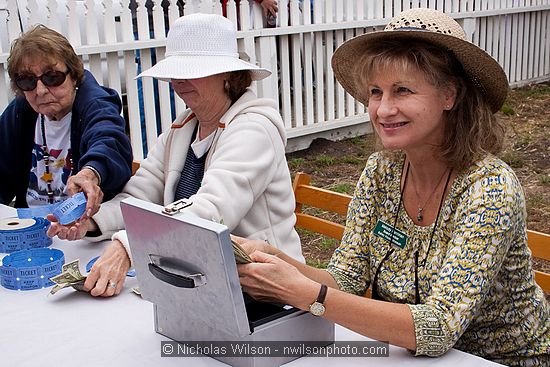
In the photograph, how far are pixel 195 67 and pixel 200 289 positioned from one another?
3.67 ft

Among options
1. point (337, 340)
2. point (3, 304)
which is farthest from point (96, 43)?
point (337, 340)

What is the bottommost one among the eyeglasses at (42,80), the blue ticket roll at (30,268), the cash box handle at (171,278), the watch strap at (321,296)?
the blue ticket roll at (30,268)

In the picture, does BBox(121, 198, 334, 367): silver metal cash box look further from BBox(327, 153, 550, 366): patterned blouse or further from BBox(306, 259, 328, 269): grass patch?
BBox(306, 259, 328, 269): grass patch

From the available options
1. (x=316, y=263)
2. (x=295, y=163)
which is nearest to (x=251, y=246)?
(x=316, y=263)

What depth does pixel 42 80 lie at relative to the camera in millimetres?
2973

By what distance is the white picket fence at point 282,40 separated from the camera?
5359 mm

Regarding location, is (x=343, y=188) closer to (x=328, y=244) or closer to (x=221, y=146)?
(x=328, y=244)

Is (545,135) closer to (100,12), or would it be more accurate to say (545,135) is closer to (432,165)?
(100,12)

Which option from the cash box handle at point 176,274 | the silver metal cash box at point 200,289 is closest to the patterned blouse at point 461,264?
the silver metal cash box at point 200,289

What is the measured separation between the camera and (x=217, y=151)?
2496 mm

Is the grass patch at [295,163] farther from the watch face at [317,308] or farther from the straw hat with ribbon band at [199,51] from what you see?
the watch face at [317,308]

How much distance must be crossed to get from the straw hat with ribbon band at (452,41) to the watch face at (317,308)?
2.28 ft

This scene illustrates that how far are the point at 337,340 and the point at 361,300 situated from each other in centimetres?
11

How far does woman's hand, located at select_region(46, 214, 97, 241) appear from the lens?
8.23 ft
